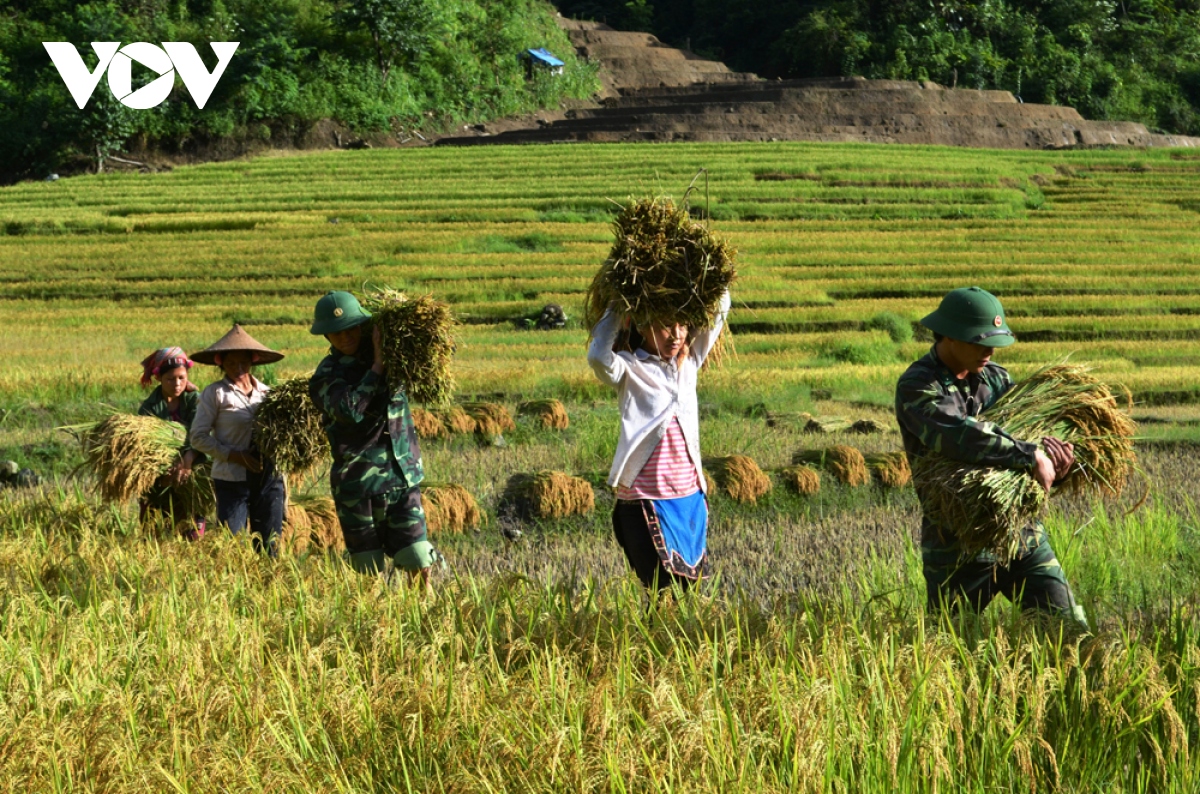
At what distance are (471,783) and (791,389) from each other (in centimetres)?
1049

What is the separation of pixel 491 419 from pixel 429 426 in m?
0.52

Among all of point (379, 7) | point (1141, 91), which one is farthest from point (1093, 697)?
point (1141, 91)

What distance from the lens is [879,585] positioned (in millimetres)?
4875

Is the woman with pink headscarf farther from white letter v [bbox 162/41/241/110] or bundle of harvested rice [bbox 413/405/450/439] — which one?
white letter v [bbox 162/41/241/110]

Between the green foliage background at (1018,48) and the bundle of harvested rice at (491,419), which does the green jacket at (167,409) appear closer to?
the bundle of harvested rice at (491,419)

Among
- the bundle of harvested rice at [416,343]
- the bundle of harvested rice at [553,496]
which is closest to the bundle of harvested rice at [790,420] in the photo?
the bundle of harvested rice at [553,496]

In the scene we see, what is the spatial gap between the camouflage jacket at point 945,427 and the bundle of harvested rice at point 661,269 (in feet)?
2.60

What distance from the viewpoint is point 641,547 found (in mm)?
4230

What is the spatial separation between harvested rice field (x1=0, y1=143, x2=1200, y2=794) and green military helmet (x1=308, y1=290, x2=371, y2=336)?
39 cm

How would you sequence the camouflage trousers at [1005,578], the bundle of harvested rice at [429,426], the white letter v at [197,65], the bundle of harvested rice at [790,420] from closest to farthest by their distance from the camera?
the camouflage trousers at [1005,578] → the bundle of harvested rice at [429,426] → the bundle of harvested rice at [790,420] → the white letter v at [197,65]

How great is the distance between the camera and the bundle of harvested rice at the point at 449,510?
7.21 metres

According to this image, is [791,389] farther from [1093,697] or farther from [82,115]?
[82,115]
